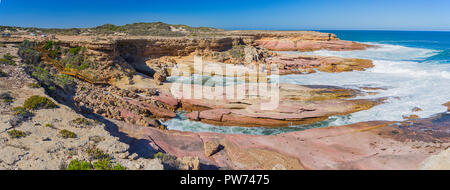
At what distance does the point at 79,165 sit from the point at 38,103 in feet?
15.9

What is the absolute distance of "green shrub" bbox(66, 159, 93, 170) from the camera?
4.96 m

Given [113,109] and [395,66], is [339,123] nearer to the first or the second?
[113,109]

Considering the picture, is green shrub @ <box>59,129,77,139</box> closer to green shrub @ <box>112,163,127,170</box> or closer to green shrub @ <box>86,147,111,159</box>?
green shrub @ <box>86,147,111,159</box>

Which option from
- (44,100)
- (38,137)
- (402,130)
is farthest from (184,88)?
(402,130)

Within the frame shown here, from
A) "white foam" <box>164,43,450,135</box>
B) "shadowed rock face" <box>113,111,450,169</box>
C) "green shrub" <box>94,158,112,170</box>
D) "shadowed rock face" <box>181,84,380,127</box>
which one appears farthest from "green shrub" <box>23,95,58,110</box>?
"shadowed rock face" <box>181,84,380,127</box>

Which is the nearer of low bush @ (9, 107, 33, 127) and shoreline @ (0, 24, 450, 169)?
low bush @ (9, 107, 33, 127)

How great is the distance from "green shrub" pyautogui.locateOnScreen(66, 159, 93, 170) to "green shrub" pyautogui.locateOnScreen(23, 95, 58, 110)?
4381 mm

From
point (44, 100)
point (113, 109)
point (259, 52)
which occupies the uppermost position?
point (259, 52)

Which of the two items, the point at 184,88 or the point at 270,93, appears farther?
the point at 184,88

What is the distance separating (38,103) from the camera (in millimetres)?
8102

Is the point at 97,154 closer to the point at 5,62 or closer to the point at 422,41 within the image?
the point at 5,62

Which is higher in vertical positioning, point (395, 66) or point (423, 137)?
point (395, 66)

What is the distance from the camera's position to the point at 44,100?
8.27m
